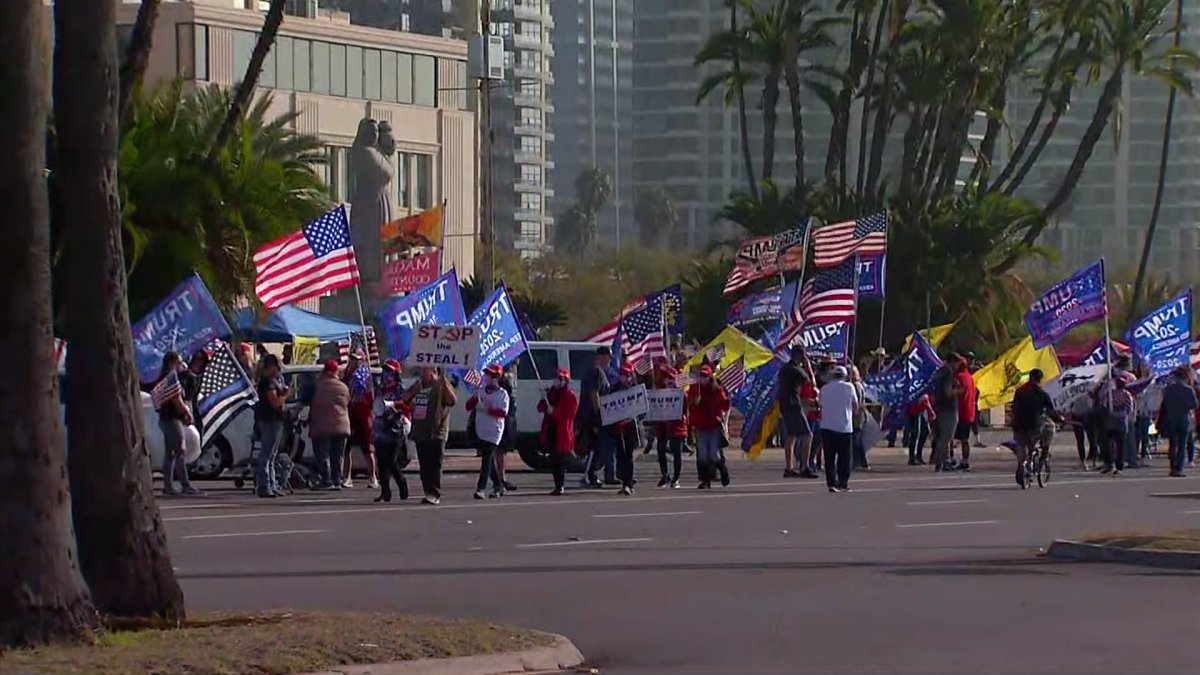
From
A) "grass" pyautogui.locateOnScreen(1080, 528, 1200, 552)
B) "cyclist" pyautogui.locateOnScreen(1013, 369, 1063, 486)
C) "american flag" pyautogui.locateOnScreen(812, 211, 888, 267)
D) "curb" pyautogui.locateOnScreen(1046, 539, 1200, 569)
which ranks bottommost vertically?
"curb" pyautogui.locateOnScreen(1046, 539, 1200, 569)

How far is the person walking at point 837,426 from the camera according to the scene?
2775cm

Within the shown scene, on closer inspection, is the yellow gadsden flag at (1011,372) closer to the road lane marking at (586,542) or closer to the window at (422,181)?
the road lane marking at (586,542)

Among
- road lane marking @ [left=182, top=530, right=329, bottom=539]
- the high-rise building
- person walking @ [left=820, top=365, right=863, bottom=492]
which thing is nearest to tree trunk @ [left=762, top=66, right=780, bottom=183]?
person walking @ [left=820, top=365, right=863, bottom=492]

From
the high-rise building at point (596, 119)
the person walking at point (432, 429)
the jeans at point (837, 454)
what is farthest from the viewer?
the high-rise building at point (596, 119)

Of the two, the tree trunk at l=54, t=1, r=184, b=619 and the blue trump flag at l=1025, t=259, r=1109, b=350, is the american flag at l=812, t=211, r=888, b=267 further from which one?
the tree trunk at l=54, t=1, r=184, b=619

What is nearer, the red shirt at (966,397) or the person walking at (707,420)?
the person walking at (707,420)

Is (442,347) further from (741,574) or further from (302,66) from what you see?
(302,66)

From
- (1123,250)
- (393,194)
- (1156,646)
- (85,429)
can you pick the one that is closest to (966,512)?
(1156,646)

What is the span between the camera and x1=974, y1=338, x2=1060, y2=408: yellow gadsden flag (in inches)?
1526

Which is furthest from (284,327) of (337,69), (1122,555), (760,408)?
(337,69)

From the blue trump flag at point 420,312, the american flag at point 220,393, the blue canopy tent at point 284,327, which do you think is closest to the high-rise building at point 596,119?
the blue canopy tent at point 284,327

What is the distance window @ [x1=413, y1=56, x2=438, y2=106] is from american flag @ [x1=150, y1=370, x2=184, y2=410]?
6705 centimetres

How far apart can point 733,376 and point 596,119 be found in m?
117

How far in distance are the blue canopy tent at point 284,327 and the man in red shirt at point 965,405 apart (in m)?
12.1
